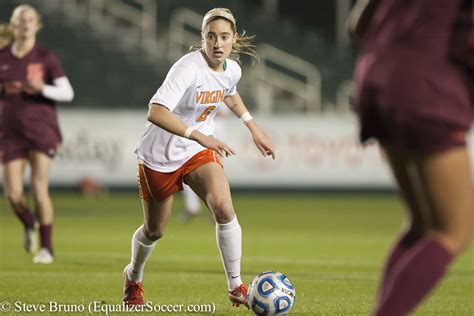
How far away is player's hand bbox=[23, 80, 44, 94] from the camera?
10539 millimetres

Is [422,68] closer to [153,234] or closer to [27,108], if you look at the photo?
[153,234]

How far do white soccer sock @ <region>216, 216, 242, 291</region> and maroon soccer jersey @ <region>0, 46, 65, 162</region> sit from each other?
4.12m

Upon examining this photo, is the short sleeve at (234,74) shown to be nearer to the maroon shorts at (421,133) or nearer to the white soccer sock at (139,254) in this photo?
the white soccer sock at (139,254)

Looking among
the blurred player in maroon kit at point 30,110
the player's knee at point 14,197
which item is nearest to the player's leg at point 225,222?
the blurred player in maroon kit at point 30,110

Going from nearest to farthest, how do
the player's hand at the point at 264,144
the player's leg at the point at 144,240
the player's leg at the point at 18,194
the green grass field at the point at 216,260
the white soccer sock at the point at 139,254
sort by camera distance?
1. the player's hand at the point at 264,144
2. the player's leg at the point at 144,240
3. the white soccer sock at the point at 139,254
4. the green grass field at the point at 216,260
5. the player's leg at the point at 18,194

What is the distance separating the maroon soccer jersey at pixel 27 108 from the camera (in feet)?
35.7

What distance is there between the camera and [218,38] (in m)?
7.20

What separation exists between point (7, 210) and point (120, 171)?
16.3 ft

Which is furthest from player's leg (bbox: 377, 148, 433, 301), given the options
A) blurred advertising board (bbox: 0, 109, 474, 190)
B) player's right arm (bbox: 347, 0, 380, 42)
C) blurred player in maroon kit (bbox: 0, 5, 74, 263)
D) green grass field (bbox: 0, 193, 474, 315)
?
blurred advertising board (bbox: 0, 109, 474, 190)

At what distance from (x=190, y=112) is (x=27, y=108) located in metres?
4.05

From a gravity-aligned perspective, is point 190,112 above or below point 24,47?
above

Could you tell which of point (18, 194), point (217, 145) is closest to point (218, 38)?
point (217, 145)

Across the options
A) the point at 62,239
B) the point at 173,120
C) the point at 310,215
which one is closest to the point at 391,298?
the point at 173,120

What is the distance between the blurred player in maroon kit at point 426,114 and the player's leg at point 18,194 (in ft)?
23.1
